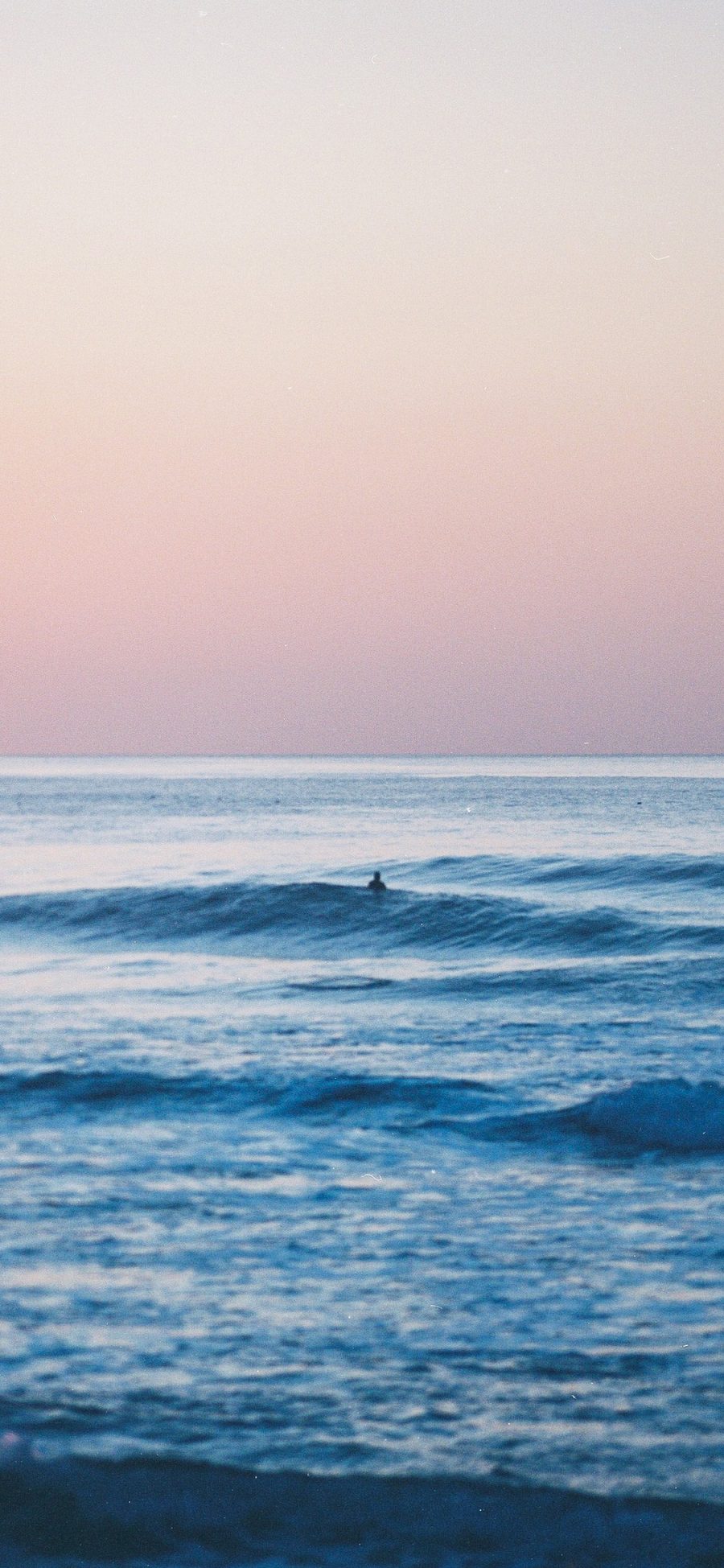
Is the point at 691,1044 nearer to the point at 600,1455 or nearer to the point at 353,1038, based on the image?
the point at 353,1038

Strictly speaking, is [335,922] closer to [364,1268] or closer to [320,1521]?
[364,1268]

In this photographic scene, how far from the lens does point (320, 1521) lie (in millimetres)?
4895

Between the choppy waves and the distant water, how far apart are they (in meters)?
0.01

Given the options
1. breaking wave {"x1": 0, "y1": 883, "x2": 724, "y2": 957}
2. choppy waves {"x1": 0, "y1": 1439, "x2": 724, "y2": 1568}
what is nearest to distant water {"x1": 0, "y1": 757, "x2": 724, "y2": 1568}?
choppy waves {"x1": 0, "y1": 1439, "x2": 724, "y2": 1568}

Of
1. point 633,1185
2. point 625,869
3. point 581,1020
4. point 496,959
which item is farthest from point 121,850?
point 633,1185

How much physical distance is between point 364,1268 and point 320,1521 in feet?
7.93

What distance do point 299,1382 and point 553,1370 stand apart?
1.15m

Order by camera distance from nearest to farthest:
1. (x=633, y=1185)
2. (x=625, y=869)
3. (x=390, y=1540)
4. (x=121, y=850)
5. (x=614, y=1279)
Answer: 1. (x=390, y=1540)
2. (x=614, y=1279)
3. (x=633, y=1185)
4. (x=625, y=869)
5. (x=121, y=850)

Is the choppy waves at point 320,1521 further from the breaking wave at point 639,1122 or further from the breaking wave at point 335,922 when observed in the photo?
the breaking wave at point 335,922

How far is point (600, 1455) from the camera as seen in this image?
17.3 feet

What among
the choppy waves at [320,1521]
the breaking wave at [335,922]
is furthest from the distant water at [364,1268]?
the breaking wave at [335,922]

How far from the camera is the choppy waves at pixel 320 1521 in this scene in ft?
15.4

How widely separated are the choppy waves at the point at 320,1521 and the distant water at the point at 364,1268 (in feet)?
0.04

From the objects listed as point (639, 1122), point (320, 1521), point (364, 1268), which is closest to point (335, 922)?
point (639, 1122)
